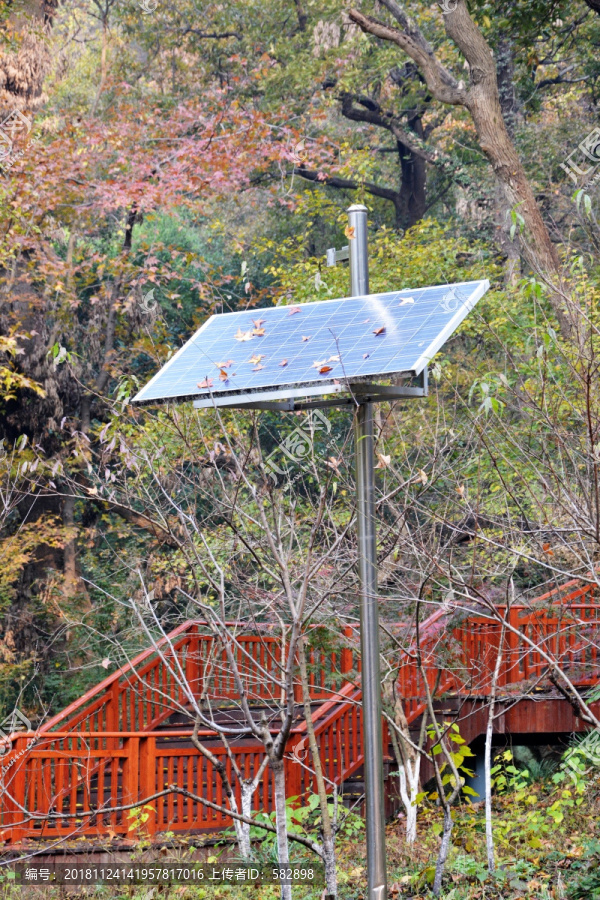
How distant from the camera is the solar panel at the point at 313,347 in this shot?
4133 mm

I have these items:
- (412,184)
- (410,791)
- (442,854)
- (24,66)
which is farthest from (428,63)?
(442,854)

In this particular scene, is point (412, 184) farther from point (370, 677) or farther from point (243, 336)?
point (370, 677)

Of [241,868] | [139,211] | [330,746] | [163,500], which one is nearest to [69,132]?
[139,211]

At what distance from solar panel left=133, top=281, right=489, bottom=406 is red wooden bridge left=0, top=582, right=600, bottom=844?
1.91 m

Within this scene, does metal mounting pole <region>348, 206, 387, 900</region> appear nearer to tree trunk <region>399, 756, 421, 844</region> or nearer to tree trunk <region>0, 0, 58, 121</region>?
tree trunk <region>399, 756, 421, 844</region>

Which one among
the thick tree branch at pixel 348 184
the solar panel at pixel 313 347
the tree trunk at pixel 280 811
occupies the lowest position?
the tree trunk at pixel 280 811

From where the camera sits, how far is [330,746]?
27.1ft

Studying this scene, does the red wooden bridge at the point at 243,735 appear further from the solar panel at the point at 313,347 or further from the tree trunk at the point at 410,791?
the solar panel at the point at 313,347

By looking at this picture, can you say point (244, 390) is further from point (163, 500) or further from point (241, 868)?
point (163, 500)

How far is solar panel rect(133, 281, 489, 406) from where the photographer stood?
13.6 feet

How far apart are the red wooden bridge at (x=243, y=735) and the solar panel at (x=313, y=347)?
1.91 m

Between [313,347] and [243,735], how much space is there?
542 centimetres

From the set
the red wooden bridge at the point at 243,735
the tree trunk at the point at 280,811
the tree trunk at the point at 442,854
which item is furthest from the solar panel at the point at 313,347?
the tree trunk at the point at 442,854

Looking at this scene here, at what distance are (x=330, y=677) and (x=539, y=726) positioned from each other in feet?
8.70
